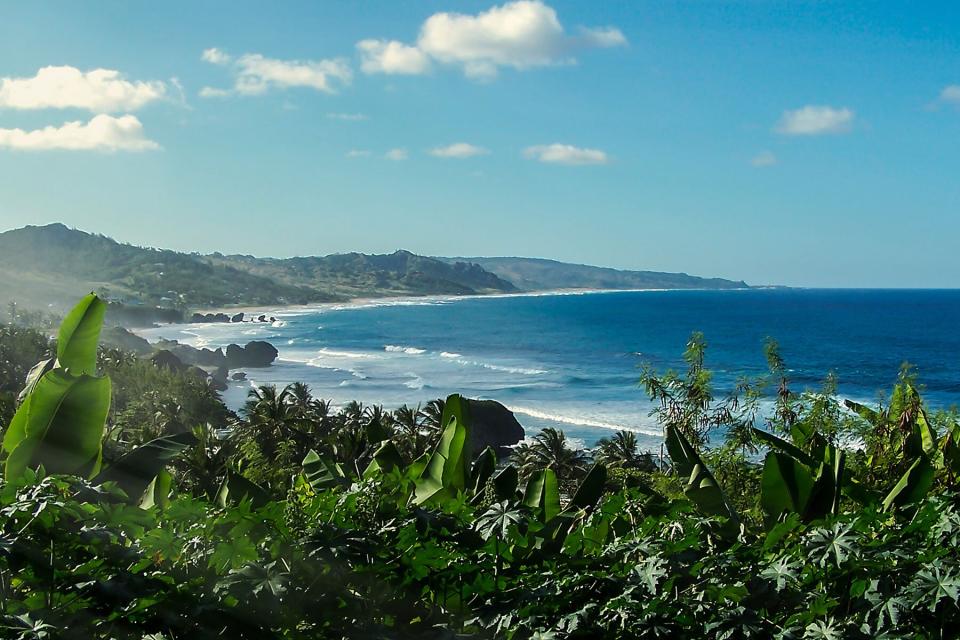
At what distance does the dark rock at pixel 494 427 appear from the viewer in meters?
49.6

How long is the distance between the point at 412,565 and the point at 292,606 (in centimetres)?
47

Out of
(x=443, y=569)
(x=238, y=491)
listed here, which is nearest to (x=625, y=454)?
(x=238, y=491)

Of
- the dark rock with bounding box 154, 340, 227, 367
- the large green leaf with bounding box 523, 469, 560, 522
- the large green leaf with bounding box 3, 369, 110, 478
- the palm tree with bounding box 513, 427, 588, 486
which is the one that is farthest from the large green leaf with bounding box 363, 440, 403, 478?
the dark rock with bounding box 154, 340, 227, 367

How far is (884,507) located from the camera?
418 centimetres

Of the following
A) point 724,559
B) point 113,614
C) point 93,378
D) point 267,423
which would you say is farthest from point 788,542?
point 267,423

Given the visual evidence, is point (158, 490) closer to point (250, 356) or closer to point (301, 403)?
point (301, 403)

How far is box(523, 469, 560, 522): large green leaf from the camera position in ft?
14.4

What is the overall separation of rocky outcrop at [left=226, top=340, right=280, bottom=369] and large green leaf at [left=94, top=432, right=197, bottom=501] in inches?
3329

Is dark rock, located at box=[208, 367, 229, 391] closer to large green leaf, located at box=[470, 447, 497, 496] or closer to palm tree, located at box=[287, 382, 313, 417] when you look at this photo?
palm tree, located at box=[287, 382, 313, 417]

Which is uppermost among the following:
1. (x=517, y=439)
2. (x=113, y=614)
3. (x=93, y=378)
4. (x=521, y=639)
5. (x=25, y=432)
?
(x=93, y=378)

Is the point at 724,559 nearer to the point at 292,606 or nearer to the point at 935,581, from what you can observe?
the point at 935,581

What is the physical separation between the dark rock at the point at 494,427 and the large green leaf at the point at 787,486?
44.8m

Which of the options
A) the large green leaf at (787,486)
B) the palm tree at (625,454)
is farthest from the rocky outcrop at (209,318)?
the large green leaf at (787,486)

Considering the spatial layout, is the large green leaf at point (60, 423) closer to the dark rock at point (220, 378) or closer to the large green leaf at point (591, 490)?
the large green leaf at point (591, 490)
